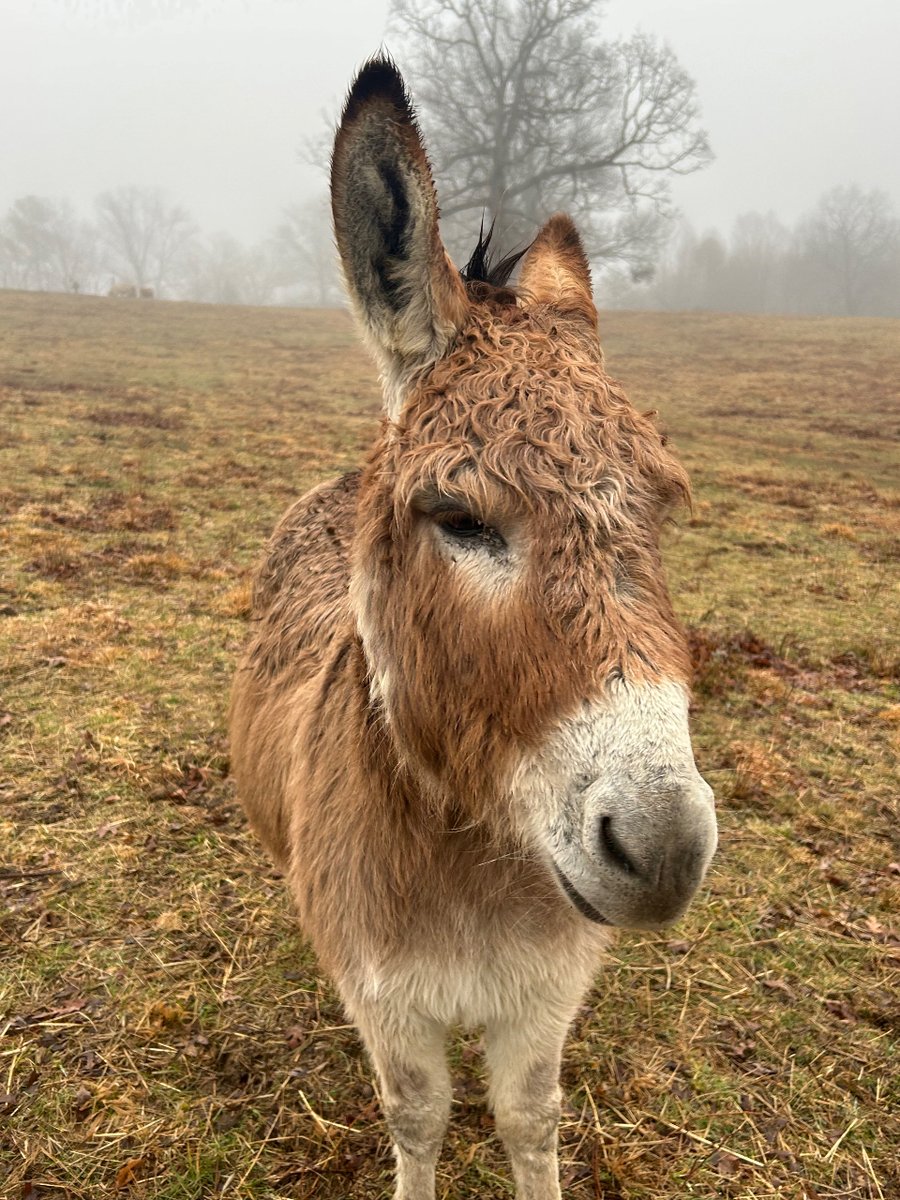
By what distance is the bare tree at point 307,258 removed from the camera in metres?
81.6

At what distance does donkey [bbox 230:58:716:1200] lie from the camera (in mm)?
1487

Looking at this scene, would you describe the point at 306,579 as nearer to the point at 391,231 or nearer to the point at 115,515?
the point at 391,231

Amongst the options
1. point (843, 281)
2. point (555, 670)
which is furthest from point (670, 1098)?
point (843, 281)

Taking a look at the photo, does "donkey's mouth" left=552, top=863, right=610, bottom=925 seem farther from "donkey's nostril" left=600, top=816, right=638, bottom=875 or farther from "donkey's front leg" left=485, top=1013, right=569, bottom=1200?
"donkey's front leg" left=485, top=1013, right=569, bottom=1200

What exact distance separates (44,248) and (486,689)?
103 m

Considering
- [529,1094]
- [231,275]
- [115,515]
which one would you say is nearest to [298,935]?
[529,1094]

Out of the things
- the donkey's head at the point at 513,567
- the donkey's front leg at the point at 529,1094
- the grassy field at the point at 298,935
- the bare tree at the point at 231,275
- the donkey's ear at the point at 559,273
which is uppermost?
the bare tree at the point at 231,275

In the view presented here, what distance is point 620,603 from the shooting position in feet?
5.20

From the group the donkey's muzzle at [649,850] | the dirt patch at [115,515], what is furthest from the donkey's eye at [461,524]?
the dirt patch at [115,515]

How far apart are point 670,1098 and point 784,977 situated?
0.98 m

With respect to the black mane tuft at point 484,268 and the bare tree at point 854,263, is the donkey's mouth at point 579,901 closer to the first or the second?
the black mane tuft at point 484,268

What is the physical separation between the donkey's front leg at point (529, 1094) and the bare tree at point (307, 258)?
82.6 m

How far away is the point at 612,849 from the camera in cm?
143

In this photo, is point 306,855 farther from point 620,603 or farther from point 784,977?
point 784,977
